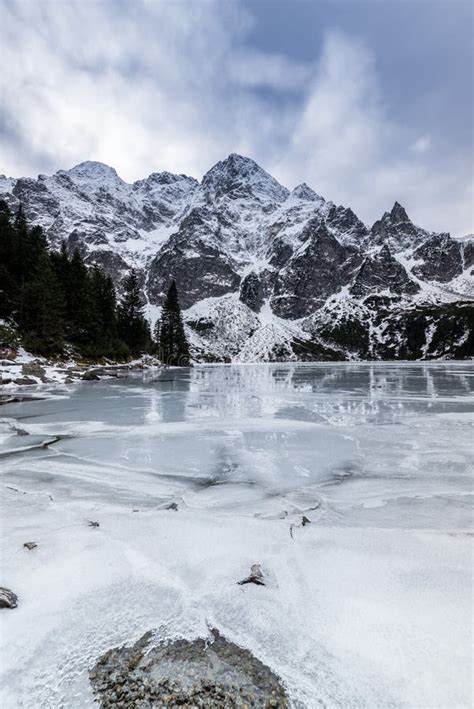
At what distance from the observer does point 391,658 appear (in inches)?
80.5

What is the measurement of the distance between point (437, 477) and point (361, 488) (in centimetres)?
139

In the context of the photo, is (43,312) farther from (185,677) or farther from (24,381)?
(185,677)

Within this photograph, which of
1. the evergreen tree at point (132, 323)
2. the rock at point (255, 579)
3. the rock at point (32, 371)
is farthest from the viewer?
the evergreen tree at point (132, 323)

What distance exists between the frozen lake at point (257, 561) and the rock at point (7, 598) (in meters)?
0.07

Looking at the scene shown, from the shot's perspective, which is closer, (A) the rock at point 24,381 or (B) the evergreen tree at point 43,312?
(A) the rock at point 24,381

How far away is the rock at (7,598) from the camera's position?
8.11ft

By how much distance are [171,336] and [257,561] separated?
80431 mm

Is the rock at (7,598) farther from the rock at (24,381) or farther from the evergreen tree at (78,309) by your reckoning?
the evergreen tree at (78,309)

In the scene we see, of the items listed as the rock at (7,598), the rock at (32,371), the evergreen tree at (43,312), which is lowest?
the rock at (7,598)

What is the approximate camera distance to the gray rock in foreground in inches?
71.4

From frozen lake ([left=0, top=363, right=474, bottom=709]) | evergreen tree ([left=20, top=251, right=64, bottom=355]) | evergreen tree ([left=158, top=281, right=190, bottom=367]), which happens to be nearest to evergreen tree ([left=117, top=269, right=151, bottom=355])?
evergreen tree ([left=158, top=281, right=190, bottom=367])

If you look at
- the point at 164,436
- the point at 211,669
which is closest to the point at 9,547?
the point at 211,669

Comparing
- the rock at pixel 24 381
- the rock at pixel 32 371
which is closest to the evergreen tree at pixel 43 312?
the rock at pixel 32 371

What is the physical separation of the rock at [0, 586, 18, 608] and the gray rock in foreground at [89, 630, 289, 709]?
0.89 m
